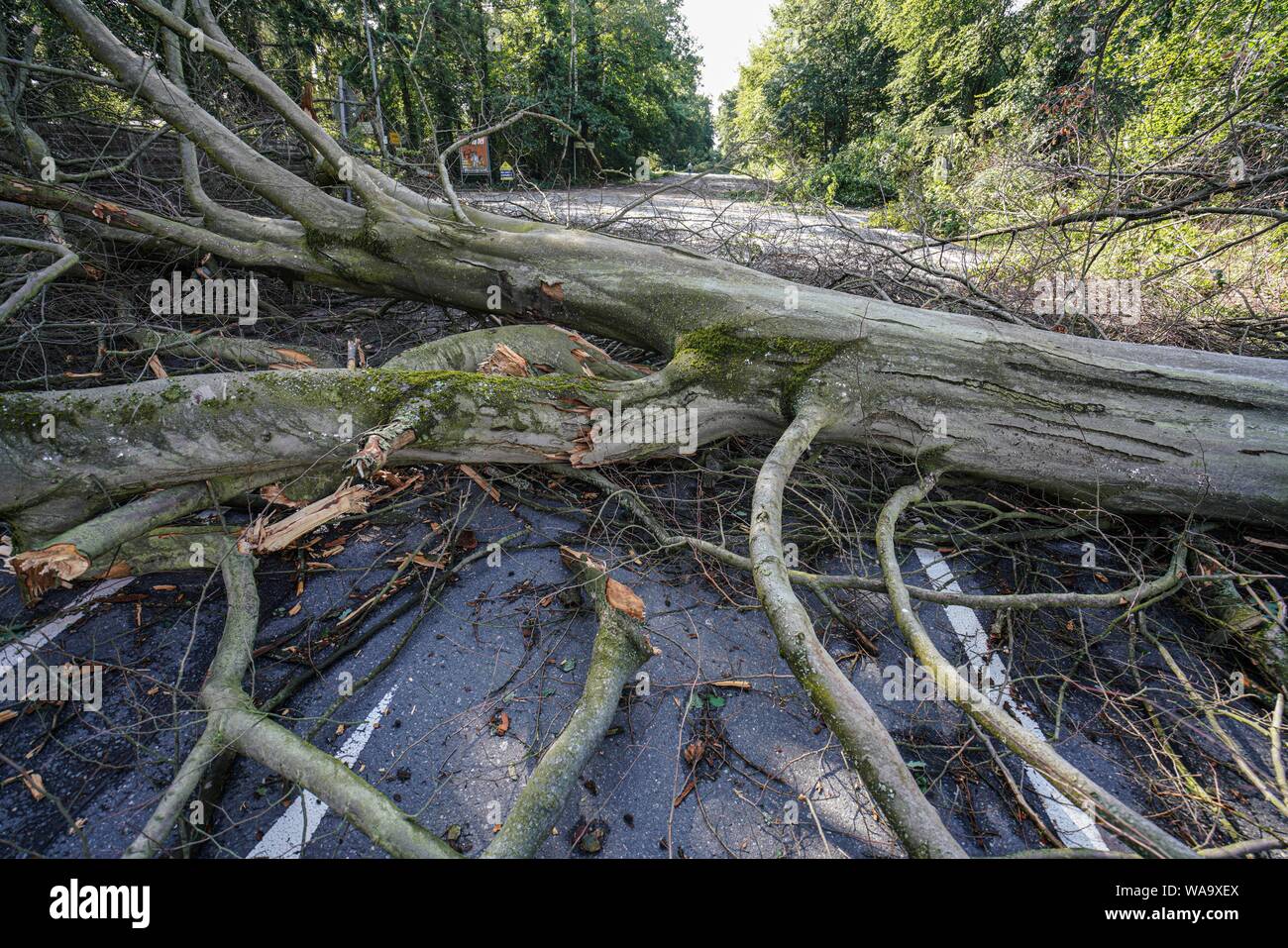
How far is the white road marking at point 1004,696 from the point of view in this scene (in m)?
1.97

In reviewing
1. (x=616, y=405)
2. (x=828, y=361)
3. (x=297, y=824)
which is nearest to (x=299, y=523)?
(x=297, y=824)

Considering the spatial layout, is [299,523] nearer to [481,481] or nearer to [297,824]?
[481,481]

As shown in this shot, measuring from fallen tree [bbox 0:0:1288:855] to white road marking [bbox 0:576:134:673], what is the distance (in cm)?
27

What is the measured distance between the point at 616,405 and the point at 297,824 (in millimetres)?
2217

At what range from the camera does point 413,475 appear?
3.57 m

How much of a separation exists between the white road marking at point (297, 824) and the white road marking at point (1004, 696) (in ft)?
7.94

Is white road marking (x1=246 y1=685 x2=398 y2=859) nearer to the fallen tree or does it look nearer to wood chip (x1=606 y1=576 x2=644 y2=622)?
the fallen tree

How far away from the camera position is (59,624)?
2.61 meters

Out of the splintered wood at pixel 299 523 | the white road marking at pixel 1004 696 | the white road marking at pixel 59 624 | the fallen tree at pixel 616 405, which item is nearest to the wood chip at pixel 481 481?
the fallen tree at pixel 616 405

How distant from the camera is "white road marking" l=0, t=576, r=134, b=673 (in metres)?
2.46

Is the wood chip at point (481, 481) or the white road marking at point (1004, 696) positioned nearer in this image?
the white road marking at point (1004, 696)

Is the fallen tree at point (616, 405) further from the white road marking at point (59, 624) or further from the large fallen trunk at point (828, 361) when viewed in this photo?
the white road marking at point (59, 624)

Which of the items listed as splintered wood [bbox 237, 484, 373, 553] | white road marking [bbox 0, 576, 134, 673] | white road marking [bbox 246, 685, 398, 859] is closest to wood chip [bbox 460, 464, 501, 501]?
splintered wood [bbox 237, 484, 373, 553]
